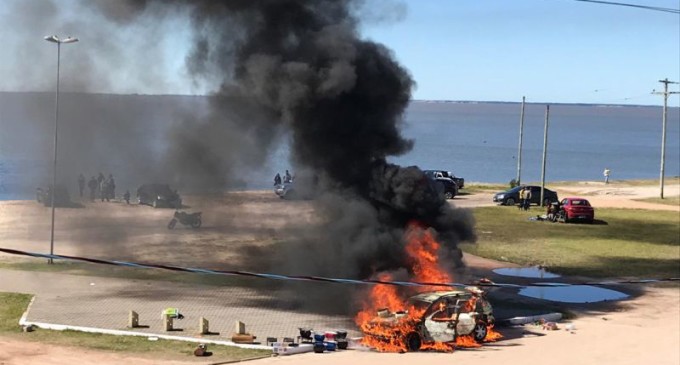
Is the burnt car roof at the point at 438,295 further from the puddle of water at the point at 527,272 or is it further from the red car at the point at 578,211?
the red car at the point at 578,211

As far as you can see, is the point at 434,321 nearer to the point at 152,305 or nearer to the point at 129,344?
the point at 129,344

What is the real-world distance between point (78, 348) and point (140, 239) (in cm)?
1929

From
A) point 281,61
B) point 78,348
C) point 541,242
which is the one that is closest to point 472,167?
point 541,242

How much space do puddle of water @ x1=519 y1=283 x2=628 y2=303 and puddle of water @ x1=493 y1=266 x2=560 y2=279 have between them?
1742mm

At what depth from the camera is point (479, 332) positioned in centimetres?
2483

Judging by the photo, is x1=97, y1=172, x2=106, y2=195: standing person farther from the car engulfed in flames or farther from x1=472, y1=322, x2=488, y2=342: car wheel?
x1=472, y1=322, x2=488, y2=342: car wheel

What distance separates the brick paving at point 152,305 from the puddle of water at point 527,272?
1091cm

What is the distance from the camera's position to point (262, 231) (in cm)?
4534

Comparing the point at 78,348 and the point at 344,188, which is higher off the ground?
the point at 344,188

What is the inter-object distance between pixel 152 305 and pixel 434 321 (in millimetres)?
9506

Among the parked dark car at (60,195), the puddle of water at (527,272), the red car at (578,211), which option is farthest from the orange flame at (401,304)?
the red car at (578,211)

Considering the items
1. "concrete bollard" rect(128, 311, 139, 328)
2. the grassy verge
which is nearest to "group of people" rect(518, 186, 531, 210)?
"concrete bollard" rect(128, 311, 139, 328)

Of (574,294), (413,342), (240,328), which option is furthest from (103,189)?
(413,342)

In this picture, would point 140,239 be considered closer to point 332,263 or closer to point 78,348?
point 332,263
